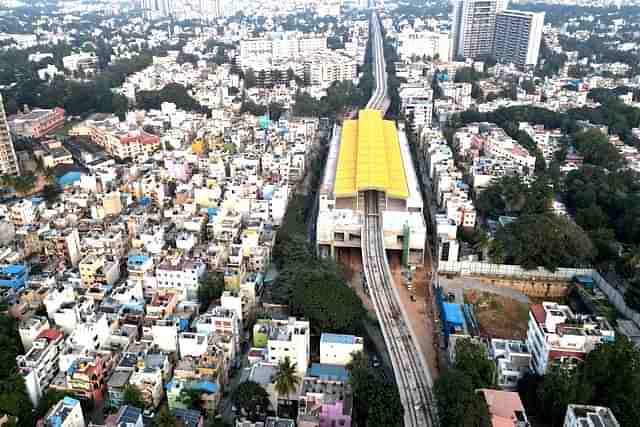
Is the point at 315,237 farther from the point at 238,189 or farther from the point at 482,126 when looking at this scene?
the point at 482,126

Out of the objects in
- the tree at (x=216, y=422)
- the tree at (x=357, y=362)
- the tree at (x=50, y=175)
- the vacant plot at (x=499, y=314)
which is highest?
the tree at (x=50, y=175)

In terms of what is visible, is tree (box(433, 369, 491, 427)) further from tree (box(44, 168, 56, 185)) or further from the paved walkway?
tree (box(44, 168, 56, 185))

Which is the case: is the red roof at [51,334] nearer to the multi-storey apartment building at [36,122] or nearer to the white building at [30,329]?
the white building at [30,329]

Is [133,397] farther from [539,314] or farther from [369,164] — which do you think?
[369,164]

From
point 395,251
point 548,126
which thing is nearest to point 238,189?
point 395,251

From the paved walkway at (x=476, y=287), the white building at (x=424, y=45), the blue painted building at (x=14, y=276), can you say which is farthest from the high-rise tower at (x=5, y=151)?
the white building at (x=424, y=45)

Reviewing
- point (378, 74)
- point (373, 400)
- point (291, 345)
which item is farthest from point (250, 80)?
point (373, 400)

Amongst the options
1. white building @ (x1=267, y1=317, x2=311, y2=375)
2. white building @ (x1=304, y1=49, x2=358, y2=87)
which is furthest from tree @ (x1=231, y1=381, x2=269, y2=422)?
white building @ (x1=304, y1=49, x2=358, y2=87)
